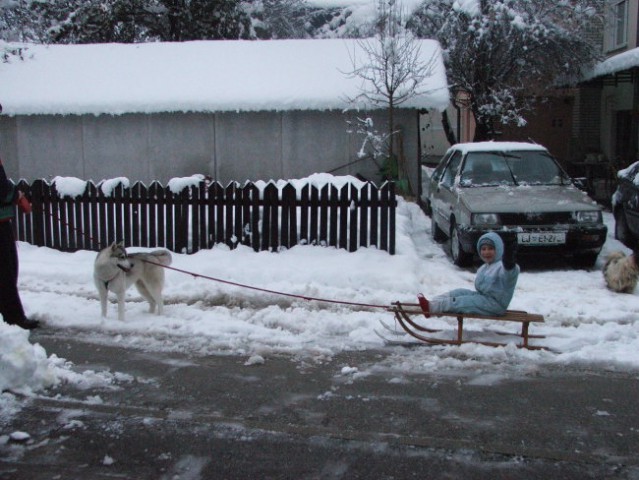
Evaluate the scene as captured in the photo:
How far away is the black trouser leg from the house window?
20.2 metres

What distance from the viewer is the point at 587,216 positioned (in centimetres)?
940

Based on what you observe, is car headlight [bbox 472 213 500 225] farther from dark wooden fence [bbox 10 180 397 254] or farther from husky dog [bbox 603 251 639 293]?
husky dog [bbox 603 251 639 293]

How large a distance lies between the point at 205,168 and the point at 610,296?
10.2 m

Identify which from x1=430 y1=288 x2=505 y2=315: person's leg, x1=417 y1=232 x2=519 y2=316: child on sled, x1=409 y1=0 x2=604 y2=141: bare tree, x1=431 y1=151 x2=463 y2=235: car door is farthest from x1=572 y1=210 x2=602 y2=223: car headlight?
x1=409 y1=0 x2=604 y2=141: bare tree

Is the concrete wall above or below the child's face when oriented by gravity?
above

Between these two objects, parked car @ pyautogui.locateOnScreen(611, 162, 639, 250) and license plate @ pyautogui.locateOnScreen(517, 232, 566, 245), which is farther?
parked car @ pyautogui.locateOnScreen(611, 162, 639, 250)

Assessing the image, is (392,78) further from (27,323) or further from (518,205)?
(27,323)

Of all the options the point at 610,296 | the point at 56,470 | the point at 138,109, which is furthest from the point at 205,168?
the point at 56,470

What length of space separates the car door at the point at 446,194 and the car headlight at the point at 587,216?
183cm

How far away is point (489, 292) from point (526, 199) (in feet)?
12.4

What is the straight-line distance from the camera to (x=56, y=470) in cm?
403

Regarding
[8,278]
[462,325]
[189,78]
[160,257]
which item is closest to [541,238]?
[462,325]

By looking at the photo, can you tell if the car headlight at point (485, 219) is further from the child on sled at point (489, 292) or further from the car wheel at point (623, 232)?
the car wheel at point (623, 232)

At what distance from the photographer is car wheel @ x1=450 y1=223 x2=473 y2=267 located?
9.80 metres
